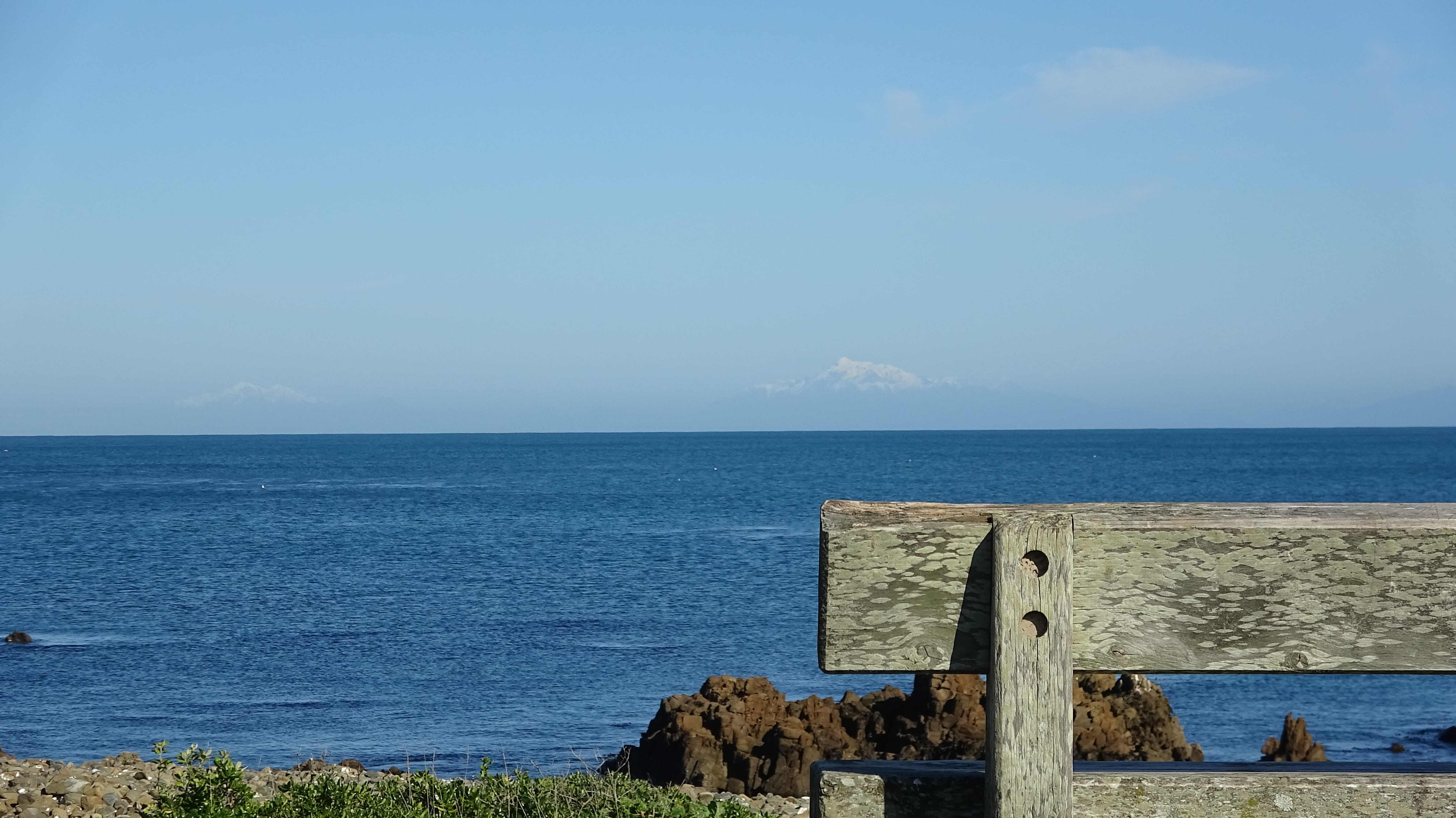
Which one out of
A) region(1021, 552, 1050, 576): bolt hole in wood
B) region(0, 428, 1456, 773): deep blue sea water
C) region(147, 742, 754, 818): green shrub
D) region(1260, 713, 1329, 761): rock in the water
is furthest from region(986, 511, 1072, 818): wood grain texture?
region(1260, 713, 1329, 761): rock in the water

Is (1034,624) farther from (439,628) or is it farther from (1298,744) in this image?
(439,628)

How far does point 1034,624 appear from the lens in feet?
7.58

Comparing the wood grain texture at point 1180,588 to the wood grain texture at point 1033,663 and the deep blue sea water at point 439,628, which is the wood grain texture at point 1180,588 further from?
the deep blue sea water at point 439,628

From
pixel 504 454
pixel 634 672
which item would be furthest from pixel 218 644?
pixel 504 454

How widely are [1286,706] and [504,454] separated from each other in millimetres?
169385

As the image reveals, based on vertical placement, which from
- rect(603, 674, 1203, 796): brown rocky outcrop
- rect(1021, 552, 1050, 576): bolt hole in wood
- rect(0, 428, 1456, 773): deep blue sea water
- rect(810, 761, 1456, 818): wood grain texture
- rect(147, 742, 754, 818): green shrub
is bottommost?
rect(0, 428, 1456, 773): deep blue sea water

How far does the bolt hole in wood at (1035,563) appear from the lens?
2.29 metres

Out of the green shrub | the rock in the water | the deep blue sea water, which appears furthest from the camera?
the deep blue sea water

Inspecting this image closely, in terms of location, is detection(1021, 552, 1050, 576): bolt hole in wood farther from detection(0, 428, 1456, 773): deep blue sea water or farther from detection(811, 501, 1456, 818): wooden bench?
detection(0, 428, 1456, 773): deep blue sea water

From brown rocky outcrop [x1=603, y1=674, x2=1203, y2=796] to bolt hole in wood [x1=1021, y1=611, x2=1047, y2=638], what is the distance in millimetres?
9440

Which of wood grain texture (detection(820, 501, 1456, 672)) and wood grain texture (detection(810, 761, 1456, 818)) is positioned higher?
wood grain texture (detection(820, 501, 1456, 672))

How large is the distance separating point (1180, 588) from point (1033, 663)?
0.31 m

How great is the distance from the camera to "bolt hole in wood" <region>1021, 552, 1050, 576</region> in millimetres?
2291

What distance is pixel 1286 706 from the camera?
21078 mm
